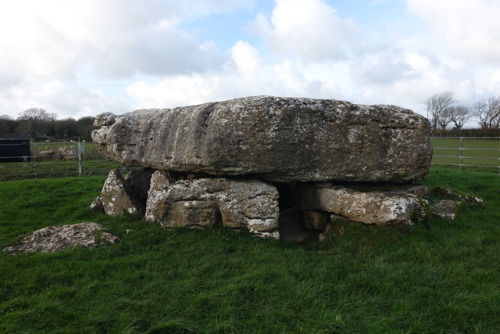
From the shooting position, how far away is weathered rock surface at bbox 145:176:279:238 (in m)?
7.12

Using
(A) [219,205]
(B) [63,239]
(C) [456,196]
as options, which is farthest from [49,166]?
(C) [456,196]

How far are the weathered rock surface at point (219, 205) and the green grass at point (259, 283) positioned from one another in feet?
0.99

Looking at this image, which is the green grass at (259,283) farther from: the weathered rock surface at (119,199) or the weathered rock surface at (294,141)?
the weathered rock surface at (294,141)

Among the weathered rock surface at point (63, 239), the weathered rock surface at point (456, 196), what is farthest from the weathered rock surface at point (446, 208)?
the weathered rock surface at point (63, 239)

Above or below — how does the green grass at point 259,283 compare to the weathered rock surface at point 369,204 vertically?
below

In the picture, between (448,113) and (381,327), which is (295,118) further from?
(448,113)

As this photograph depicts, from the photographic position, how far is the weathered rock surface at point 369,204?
679 cm

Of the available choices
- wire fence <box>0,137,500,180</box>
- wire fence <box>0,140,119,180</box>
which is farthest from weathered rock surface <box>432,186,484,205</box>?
wire fence <box>0,140,119,180</box>

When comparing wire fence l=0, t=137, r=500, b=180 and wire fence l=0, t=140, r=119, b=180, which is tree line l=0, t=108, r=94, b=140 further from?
wire fence l=0, t=140, r=119, b=180

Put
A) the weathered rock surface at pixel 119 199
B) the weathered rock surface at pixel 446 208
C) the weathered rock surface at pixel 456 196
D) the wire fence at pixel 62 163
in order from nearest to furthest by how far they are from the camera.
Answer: the weathered rock surface at pixel 446 208
the weathered rock surface at pixel 119 199
the weathered rock surface at pixel 456 196
the wire fence at pixel 62 163

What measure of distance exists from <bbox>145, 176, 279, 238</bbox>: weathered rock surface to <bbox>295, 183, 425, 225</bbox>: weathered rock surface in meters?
1.16

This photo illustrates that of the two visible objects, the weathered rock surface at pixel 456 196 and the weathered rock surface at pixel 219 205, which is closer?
the weathered rock surface at pixel 219 205

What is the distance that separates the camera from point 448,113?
5894 centimetres

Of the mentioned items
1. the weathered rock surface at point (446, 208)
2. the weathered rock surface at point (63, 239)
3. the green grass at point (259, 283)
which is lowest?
the green grass at point (259, 283)
